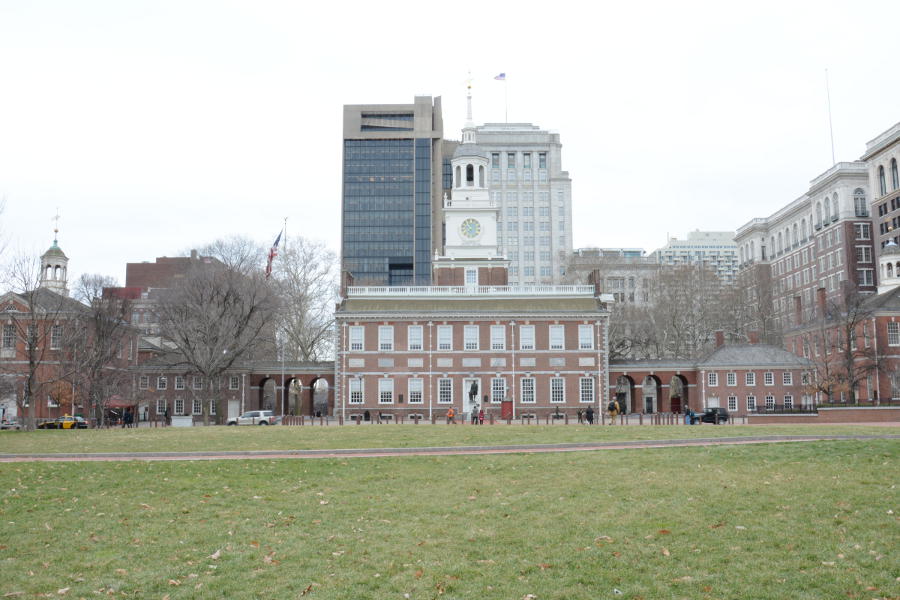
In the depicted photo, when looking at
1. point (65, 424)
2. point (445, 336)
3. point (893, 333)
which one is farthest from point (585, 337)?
point (65, 424)

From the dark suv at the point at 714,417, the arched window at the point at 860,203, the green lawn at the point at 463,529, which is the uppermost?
the arched window at the point at 860,203

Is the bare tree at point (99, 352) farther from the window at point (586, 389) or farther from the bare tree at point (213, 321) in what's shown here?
the window at point (586, 389)

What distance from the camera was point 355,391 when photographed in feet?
198

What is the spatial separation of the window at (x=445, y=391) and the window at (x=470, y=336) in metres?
3.03

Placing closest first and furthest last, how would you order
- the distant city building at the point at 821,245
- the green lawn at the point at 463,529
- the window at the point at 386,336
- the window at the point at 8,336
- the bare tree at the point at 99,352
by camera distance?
the green lawn at the point at 463,529 < the bare tree at the point at 99,352 < the window at the point at 8,336 < the window at the point at 386,336 < the distant city building at the point at 821,245

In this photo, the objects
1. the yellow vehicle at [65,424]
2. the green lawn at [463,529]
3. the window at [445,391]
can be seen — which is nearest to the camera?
the green lawn at [463,529]

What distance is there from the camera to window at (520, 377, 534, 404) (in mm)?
60188

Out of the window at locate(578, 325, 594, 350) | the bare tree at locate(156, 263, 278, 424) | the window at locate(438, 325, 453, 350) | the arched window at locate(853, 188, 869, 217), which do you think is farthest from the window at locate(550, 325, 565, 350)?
the arched window at locate(853, 188, 869, 217)

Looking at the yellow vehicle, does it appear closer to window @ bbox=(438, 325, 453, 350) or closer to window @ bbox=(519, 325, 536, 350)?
window @ bbox=(438, 325, 453, 350)

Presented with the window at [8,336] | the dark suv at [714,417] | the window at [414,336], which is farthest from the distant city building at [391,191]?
the dark suv at [714,417]

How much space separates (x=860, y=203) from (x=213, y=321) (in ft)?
280

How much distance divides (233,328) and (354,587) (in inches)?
1658

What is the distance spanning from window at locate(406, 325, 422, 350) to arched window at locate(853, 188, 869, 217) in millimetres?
67563

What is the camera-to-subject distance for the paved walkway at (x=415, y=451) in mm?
23422
